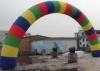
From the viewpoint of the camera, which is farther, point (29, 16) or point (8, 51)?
point (29, 16)

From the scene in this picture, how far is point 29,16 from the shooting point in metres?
14.6

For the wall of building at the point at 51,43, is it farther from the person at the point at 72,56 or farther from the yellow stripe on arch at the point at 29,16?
the yellow stripe on arch at the point at 29,16

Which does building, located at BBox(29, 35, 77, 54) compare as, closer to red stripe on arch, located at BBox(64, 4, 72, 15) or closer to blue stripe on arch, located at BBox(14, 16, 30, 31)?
red stripe on arch, located at BBox(64, 4, 72, 15)

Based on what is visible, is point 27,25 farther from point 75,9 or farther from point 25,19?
point 75,9

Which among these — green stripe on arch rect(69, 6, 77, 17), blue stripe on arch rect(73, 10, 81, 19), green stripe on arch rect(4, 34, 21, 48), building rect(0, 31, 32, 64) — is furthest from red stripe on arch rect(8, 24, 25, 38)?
blue stripe on arch rect(73, 10, 81, 19)

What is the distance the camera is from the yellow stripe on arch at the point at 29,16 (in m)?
14.5

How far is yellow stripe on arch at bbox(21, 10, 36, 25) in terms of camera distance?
14535mm

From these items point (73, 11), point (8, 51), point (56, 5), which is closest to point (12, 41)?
point (8, 51)

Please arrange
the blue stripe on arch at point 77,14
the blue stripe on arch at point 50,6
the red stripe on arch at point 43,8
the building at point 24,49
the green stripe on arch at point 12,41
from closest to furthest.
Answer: the green stripe on arch at point 12,41 → the red stripe on arch at point 43,8 → the blue stripe on arch at point 50,6 → the blue stripe on arch at point 77,14 → the building at point 24,49

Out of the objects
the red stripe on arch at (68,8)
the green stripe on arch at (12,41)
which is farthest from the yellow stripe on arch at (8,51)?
the red stripe on arch at (68,8)

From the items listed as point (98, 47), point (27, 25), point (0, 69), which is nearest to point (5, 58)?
point (0, 69)

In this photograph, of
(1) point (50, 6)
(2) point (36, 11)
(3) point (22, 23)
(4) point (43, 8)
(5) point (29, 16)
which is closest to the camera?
(3) point (22, 23)

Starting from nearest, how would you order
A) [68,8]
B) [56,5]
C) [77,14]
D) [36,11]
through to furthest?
[36,11]
[56,5]
[68,8]
[77,14]

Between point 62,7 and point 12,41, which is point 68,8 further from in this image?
point 12,41
